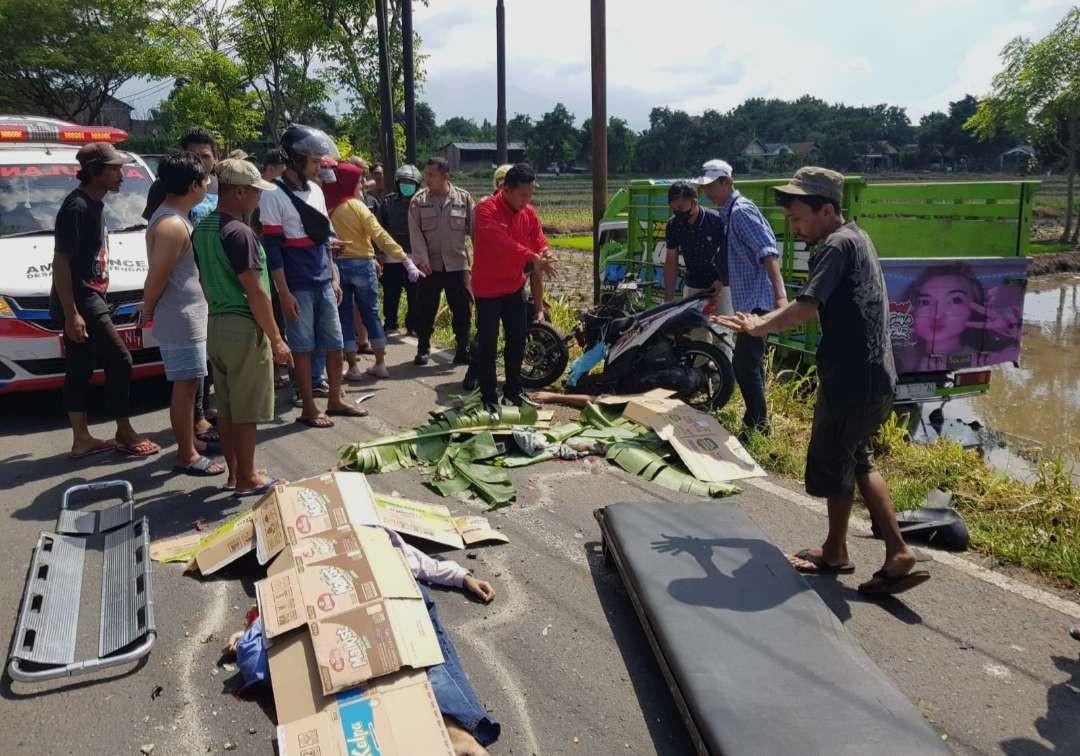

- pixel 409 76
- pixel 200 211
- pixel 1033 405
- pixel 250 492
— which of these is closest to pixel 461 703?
pixel 250 492

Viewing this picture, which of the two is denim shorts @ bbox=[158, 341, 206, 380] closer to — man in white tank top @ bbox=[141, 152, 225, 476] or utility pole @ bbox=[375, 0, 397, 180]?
man in white tank top @ bbox=[141, 152, 225, 476]

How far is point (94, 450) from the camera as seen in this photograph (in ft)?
18.5

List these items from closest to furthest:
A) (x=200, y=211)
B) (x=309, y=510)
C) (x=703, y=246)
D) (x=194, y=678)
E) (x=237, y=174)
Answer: (x=194, y=678), (x=309, y=510), (x=237, y=174), (x=200, y=211), (x=703, y=246)

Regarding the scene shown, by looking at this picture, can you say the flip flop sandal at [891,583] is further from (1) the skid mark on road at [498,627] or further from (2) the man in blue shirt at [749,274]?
(2) the man in blue shirt at [749,274]

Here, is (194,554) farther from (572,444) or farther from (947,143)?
(947,143)

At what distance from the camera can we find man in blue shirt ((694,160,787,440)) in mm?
5777

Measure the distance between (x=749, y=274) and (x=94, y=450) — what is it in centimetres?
485

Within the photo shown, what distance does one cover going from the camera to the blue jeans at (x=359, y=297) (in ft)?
24.2

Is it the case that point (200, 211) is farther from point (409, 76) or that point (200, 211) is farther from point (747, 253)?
point (409, 76)

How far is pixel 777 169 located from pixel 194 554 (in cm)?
6977

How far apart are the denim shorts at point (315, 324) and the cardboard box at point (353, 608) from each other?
2731 mm

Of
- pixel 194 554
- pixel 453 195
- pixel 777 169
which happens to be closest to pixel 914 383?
pixel 453 195

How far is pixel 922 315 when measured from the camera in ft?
22.7

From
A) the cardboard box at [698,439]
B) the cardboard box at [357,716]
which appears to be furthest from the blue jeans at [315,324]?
the cardboard box at [357,716]
